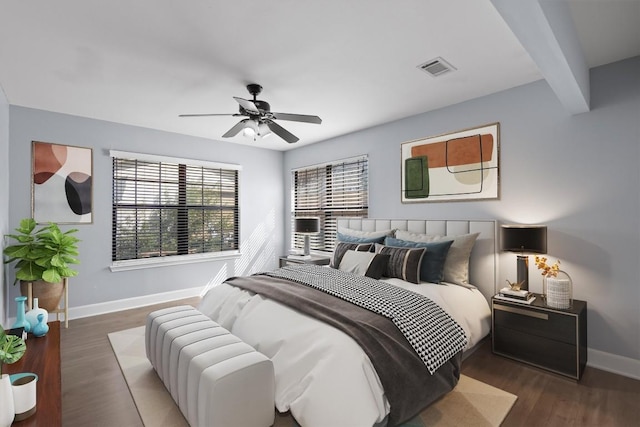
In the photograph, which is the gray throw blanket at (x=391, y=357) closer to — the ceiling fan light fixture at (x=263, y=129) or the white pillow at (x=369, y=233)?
the white pillow at (x=369, y=233)

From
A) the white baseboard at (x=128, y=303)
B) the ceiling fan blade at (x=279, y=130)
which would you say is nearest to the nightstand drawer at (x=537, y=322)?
the ceiling fan blade at (x=279, y=130)

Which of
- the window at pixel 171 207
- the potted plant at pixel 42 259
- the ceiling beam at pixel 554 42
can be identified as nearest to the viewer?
the ceiling beam at pixel 554 42

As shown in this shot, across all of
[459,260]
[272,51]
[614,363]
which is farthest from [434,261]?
[272,51]

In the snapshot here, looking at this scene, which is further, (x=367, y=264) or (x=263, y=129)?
(x=263, y=129)

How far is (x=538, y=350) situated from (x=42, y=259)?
16.4 ft

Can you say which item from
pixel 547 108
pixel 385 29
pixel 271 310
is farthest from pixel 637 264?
pixel 271 310

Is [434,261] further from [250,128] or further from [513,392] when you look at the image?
[250,128]

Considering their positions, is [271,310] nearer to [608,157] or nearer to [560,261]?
[560,261]

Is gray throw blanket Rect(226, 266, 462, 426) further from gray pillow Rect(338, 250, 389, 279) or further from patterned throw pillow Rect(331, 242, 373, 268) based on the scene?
patterned throw pillow Rect(331, 242, 373, 268)

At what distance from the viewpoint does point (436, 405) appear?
7.21 ft

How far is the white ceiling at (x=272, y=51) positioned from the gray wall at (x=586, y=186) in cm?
25

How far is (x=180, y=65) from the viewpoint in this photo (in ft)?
8.96

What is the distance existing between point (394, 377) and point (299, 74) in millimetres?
2566

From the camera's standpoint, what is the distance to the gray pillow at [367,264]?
126 inches
